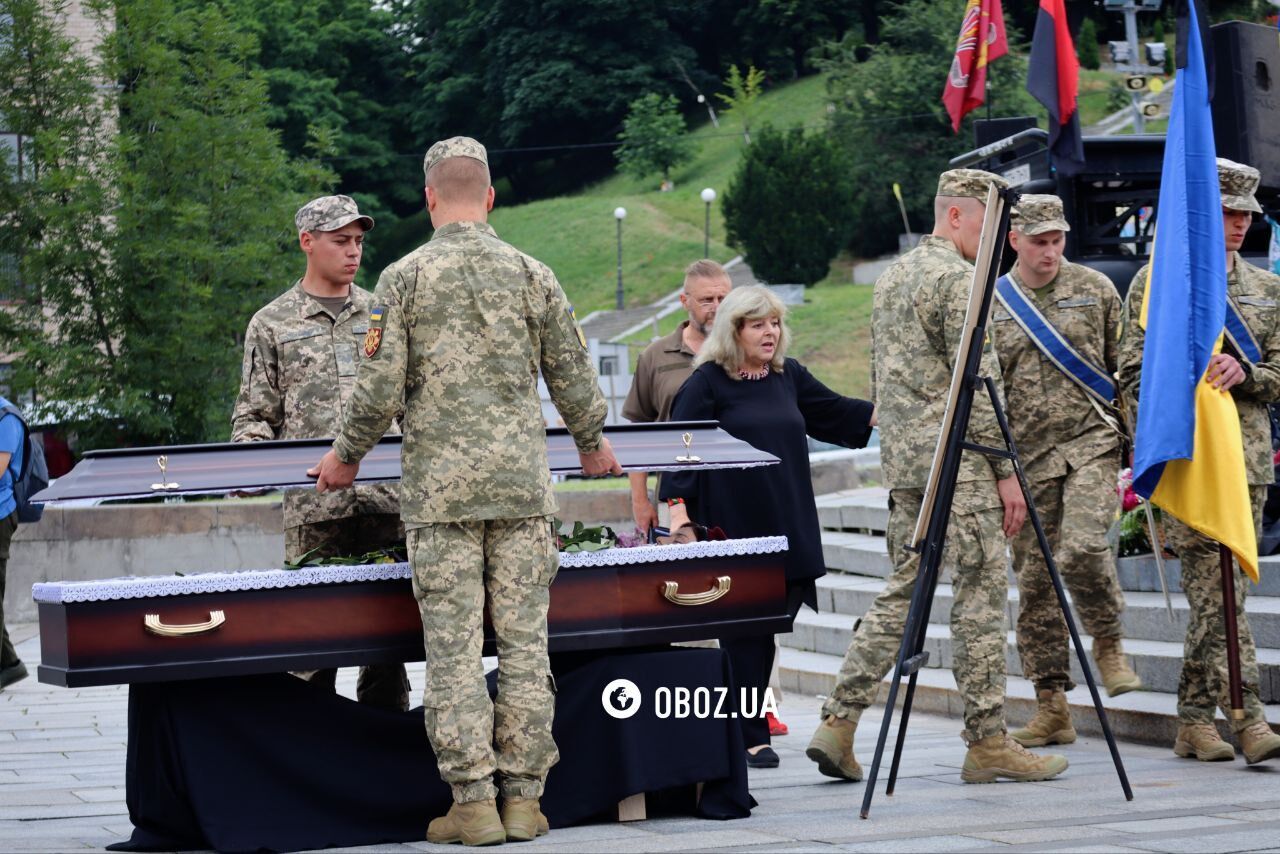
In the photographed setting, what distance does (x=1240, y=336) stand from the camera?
22.9ft

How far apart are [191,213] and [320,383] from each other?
1268cm

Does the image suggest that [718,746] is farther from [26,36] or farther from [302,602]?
[26,36]

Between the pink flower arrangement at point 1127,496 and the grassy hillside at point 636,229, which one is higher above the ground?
the pink flower arrangement at point 1127,496

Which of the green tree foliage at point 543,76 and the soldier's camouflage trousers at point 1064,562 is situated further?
the green tree foliage at point 543,76

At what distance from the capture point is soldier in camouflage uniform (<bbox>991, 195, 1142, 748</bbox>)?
24.6ft

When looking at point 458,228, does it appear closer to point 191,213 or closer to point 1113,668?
point 1113,668

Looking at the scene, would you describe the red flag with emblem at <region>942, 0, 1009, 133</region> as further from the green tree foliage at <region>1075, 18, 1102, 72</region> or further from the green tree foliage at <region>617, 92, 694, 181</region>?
the green tree foliage at <region>617, 92, 694, 181</region>

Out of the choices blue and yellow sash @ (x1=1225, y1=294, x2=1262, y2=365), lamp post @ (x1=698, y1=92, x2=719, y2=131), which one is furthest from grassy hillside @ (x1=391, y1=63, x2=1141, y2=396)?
blue and yellow sash @ (x1=1225, y1=294, x2=1262, y2=365)

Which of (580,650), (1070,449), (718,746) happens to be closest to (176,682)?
(580,650)

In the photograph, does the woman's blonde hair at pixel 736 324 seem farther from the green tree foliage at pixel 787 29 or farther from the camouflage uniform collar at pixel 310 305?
the green tree foliage at pixel 787 29

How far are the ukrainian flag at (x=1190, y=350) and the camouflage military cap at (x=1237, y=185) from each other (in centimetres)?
31

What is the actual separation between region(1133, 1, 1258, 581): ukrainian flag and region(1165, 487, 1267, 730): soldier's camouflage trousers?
6.3 inches

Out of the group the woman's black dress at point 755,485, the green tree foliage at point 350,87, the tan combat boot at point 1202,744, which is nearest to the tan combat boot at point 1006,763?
the tan combat boot at point 1202,744

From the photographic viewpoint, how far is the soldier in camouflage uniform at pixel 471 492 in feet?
17.7
